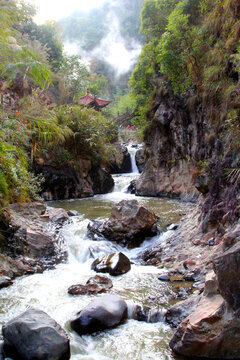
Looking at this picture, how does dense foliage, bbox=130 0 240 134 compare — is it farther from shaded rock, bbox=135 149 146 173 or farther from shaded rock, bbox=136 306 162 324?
shaded rock, bbox=135 149 146 173

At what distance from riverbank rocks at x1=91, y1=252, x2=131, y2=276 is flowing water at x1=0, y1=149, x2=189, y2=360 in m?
0.12

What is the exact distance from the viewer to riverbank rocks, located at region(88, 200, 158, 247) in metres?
7.09

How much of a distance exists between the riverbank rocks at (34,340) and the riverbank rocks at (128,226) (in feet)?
13.7

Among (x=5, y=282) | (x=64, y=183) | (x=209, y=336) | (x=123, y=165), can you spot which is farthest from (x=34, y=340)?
(x=123, y=165)

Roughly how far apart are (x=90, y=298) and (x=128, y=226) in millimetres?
3089

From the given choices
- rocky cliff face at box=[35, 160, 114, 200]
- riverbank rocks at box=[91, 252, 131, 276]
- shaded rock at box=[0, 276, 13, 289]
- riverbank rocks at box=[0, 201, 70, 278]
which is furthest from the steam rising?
shaded rock at box=[0, 276, 13, 289]

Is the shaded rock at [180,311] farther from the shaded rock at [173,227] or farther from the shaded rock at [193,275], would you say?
the shaded rock at [173,227]

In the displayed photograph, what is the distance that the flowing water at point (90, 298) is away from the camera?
302cm

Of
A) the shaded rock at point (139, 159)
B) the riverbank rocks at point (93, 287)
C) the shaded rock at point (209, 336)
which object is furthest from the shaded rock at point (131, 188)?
the shaded rock at point (209, 336)

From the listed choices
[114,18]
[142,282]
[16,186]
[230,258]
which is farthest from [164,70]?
[114,18]

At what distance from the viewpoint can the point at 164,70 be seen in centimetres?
1164

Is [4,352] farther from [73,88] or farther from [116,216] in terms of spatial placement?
[73,88]

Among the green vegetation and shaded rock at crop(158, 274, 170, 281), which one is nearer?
the green vegetation

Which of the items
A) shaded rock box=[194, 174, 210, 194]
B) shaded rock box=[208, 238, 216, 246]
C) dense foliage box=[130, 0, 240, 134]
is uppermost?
dense foliage box=[130, 0, 240, 134]
